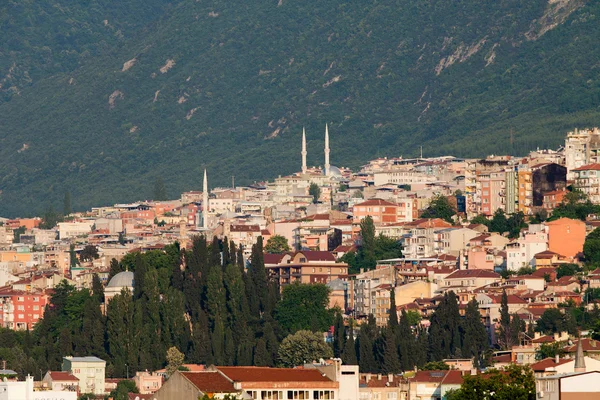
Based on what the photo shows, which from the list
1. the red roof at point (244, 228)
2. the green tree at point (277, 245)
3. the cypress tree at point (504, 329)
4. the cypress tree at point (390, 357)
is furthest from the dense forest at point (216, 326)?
the red roof at point (244, 228)

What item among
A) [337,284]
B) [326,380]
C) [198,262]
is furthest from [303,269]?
[326,380]

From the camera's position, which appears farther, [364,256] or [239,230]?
[239,230]

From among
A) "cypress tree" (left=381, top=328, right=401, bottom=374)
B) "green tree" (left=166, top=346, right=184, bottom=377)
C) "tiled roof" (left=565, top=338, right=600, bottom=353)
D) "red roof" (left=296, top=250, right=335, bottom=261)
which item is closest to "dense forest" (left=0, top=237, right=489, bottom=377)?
"cypress tree" (left=381, top=328, right=401, bottom=374)

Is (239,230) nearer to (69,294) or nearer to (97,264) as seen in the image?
(97,264)

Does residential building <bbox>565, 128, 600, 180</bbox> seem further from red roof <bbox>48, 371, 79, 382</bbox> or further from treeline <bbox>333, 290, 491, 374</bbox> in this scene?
red roof <bbox>48, 371, 79, 382</bbox>

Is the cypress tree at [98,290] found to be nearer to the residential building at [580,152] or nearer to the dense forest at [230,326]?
the dense forest at [230,326]
